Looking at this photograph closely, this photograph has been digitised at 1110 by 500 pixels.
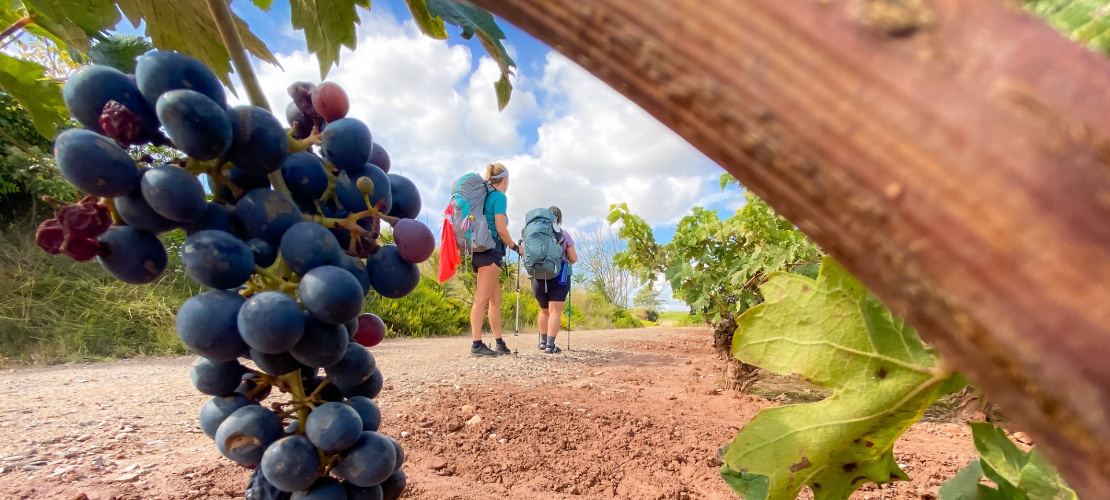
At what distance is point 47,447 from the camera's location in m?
2.57

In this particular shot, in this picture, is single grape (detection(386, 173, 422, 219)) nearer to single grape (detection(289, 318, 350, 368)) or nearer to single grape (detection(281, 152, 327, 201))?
single grape (detection(281, 152, 327, 201))

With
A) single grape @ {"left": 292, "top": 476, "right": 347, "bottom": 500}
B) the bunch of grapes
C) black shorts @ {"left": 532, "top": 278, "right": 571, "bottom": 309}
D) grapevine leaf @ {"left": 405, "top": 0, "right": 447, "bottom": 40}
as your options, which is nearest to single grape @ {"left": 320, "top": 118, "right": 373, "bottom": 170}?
the bunch of grapes

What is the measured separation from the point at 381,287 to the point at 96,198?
0.45 metres

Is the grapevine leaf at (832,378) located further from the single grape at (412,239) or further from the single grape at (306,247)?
the single grape at (306,247)

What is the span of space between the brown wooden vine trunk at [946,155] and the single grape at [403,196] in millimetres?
908

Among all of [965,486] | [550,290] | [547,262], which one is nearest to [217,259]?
[965,486]

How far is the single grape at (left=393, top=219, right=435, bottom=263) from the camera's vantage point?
1041 millimetres

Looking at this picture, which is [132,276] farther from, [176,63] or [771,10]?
[771,10]

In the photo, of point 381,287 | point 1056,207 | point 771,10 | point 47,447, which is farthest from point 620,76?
point 47,447

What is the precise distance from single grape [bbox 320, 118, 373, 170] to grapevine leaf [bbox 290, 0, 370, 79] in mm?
955

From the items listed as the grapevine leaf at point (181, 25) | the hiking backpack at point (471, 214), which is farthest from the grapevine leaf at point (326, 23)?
the hiking backpack at point (471, 214)

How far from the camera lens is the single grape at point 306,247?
90 cm

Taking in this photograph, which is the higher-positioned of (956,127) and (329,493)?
(956,127)

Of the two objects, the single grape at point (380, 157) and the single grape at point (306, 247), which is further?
the single grape at point (380, 157)
